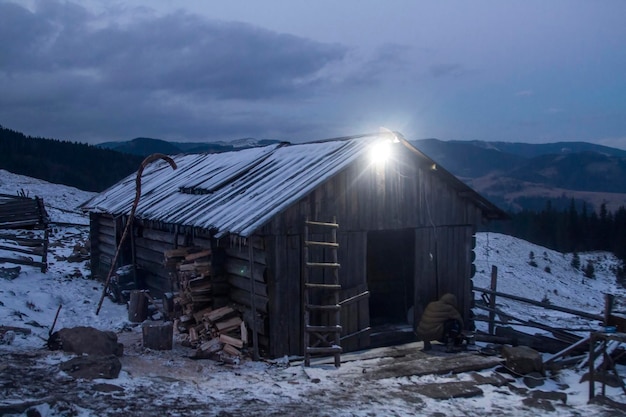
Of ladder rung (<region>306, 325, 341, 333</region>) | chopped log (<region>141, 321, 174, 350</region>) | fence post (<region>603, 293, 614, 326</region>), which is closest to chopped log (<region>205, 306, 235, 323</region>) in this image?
chopped log (<region>141, 321, 174, 350</region>)

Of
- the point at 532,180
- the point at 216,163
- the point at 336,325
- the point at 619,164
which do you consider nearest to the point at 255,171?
the point at 216,163

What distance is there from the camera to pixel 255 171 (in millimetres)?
14375

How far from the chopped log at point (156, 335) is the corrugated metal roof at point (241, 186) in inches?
88.5

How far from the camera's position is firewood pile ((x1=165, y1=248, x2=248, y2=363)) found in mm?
10766

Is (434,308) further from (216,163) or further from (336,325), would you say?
(216,163)

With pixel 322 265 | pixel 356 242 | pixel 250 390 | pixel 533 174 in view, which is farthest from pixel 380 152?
pixel 533 174

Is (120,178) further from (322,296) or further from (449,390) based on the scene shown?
(449,390)

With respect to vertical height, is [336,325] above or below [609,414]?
above

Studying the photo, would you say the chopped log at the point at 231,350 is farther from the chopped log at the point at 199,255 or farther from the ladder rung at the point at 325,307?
the chopped log at the point at 199,255

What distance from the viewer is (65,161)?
65.3m

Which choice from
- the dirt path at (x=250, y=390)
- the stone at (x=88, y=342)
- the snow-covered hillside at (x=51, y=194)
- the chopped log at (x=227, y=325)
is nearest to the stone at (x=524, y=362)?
the dirt path at (x=250, y=390)

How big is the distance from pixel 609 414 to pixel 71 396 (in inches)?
307

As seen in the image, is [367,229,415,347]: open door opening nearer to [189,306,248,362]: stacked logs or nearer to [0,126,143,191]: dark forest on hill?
[189,306,248,362]: stacked logs

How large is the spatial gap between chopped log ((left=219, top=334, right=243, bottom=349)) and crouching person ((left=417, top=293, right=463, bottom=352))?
4.20 m
